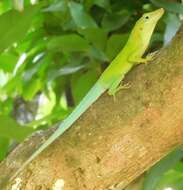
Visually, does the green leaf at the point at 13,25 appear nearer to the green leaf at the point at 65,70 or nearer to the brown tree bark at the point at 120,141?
the green leaf at the point at 65,70

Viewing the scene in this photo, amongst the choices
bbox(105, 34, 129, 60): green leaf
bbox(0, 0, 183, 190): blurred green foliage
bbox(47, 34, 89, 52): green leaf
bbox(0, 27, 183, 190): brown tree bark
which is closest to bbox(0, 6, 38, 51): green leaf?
bbox(0, 0, 183, 190): blurred green foliage

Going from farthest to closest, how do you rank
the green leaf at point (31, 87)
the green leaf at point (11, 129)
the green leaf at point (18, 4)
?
the green leaf at point (31, 87) < the green leaf at point (11, 129) < the green leaf at point (18, 4)

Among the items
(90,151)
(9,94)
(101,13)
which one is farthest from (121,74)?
(9,94)

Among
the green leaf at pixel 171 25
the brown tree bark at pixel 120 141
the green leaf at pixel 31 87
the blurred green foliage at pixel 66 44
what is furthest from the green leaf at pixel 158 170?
the green leaf at pixel 31 87

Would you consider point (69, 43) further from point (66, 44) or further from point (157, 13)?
point (157, 13)

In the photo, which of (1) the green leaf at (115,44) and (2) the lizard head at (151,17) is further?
(1) the green leaf at (115,44)

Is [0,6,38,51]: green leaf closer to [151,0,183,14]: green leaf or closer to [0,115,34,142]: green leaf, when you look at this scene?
[0,115,34,142]: green leaf

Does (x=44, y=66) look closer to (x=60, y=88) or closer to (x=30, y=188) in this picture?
(x=60, y=88)
